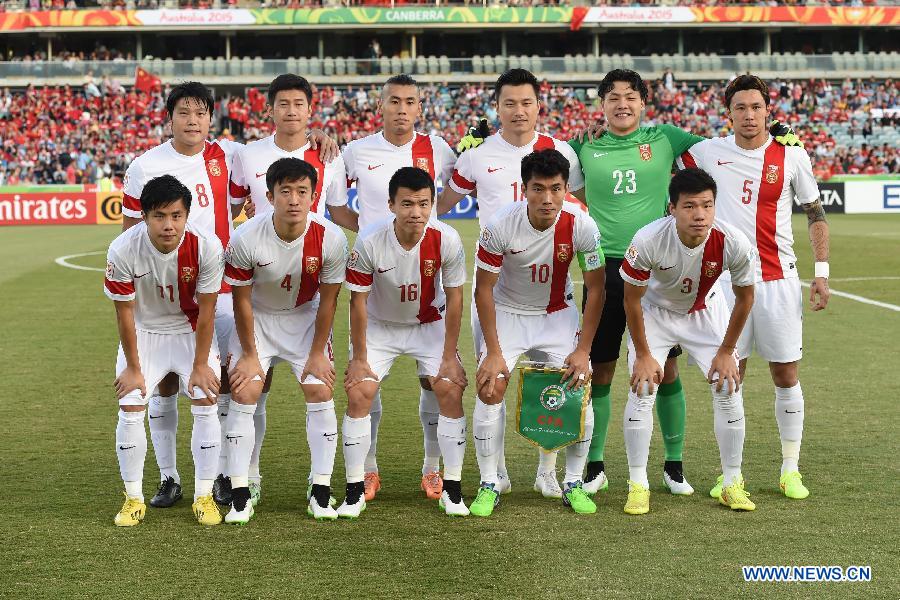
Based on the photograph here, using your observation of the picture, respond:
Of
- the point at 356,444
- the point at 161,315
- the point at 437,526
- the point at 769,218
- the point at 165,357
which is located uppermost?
the point at 769,218

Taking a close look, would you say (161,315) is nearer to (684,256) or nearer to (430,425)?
(430,425)

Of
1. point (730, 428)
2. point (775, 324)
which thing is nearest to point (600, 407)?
point (730, 428)

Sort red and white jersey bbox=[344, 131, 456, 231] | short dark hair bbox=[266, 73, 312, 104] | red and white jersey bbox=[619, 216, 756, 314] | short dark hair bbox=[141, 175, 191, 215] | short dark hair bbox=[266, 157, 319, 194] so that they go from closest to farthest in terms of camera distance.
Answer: short dark hair bbox=[141, 175, 191, 215], short dark hair bbox=[266, 157, 319, 194], red and white jersey bbox=[619, 216, 756, 314], short dark hair bbox=[266, 73, 312, 104], red and white jersey bbox=[344, 131, 456, 231]

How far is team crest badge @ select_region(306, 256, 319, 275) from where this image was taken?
19.8ft

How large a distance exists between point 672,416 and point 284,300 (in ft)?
7.92

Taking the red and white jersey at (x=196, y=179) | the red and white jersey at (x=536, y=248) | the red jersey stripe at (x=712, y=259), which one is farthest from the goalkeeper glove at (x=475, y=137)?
the red jersey stripe at (x=712, y=259)

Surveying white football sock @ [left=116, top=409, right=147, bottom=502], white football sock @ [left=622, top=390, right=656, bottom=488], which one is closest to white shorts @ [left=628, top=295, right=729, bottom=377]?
white football sock @ [left=622, top=390, right=656, bottom=488]

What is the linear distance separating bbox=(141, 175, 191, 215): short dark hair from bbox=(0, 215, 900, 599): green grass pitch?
5.51ft

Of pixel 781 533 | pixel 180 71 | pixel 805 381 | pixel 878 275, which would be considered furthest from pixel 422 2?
pixel 781 533

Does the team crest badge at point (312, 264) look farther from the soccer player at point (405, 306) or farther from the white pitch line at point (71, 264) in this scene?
the white pitch line at point (71, 264)

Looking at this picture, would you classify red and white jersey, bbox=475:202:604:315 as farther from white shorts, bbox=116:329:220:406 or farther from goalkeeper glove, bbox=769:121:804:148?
white shorts, bbox=116:329:220:406

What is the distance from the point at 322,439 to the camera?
19.8 ft

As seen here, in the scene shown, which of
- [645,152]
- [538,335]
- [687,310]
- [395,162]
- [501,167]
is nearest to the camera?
[687,310]

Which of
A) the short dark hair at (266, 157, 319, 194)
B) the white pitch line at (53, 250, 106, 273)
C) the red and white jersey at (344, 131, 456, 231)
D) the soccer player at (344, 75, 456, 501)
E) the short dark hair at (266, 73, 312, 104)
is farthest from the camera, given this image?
the white pitch line at (53, 250, 106, 273)
